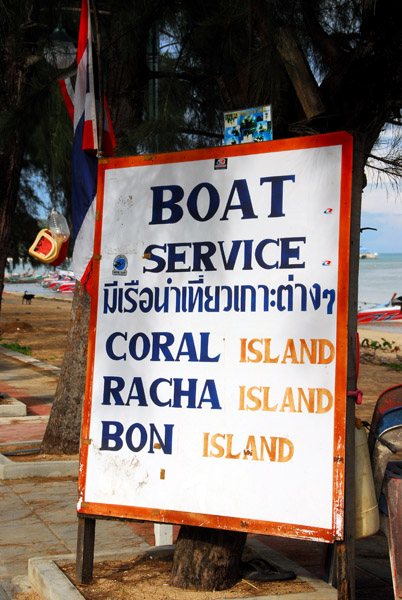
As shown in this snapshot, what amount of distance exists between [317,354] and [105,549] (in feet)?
8.15

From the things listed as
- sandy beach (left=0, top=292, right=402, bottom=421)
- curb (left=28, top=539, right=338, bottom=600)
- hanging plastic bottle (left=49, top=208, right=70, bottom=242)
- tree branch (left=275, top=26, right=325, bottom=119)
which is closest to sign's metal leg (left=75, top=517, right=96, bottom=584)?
curb (left=28, top=539, right=338, bottom=600)

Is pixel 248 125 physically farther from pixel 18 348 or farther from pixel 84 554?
pixel 18 348

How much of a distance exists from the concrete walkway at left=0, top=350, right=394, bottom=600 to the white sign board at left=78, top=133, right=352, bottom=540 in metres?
0.64

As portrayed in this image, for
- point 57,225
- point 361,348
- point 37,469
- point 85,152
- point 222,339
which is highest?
point 85,152

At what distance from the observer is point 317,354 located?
3.66 meters

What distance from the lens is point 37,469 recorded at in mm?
7215

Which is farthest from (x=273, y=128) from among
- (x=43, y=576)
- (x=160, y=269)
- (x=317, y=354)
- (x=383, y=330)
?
(x=383, y=330)

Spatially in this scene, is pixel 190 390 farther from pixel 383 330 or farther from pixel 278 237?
pixel 383 330

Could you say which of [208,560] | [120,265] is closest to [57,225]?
[120,265]

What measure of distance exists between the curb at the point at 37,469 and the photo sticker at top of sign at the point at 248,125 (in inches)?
159

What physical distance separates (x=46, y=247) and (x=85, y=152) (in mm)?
905

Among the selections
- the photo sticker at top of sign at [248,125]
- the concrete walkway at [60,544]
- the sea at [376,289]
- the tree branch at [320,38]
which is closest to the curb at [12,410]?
the concrete walkway at [60,544]

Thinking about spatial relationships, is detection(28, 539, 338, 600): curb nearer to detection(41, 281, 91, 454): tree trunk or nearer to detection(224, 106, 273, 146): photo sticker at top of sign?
detection(224, 106, 273, 146): photo sticker at top of sign

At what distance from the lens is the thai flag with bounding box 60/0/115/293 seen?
182 inches
